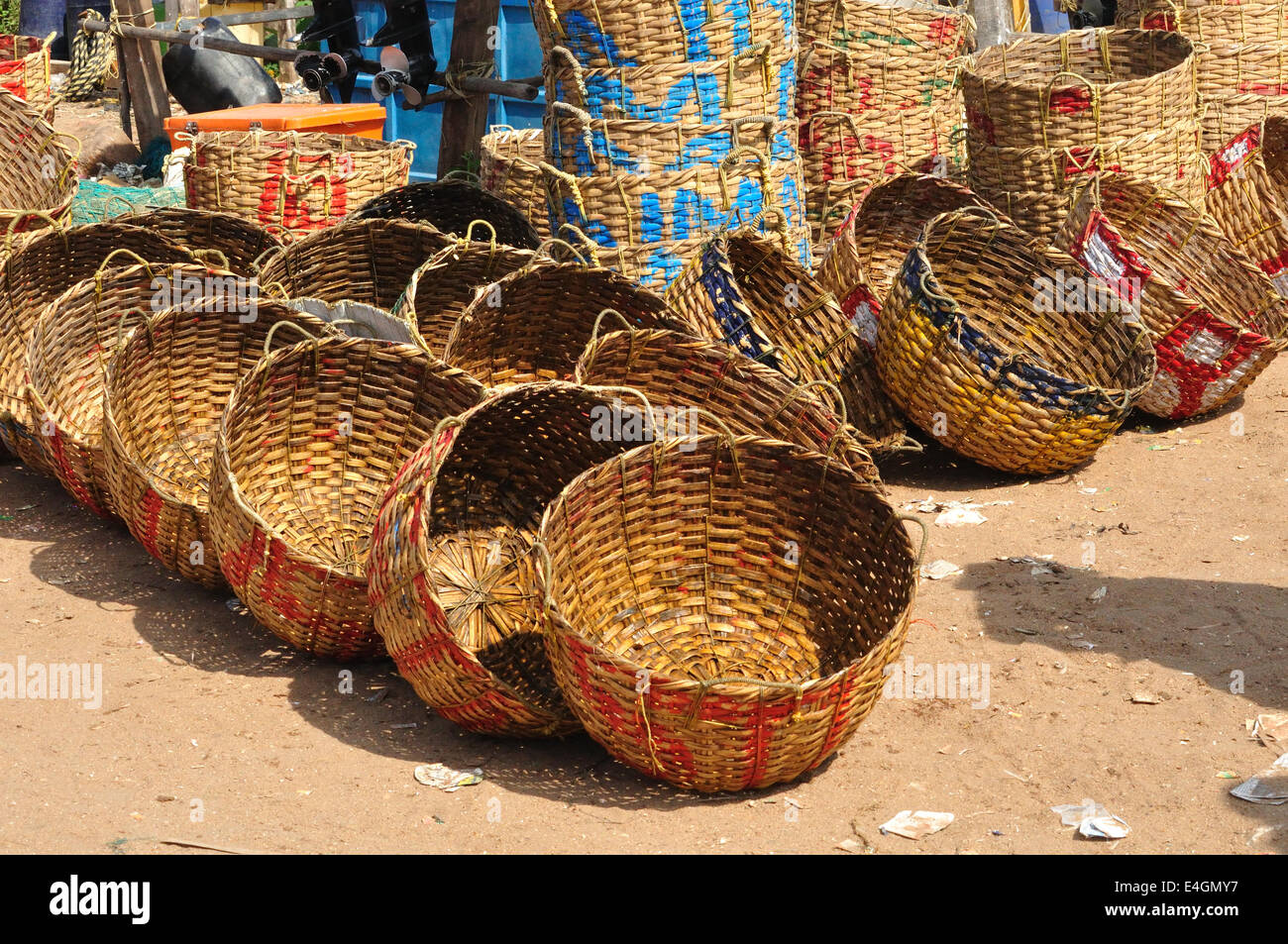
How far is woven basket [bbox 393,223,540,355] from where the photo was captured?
17.3ft

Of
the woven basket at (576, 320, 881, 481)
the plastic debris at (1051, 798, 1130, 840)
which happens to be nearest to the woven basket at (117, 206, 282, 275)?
the woven basket at (576, 320, 881, 481)

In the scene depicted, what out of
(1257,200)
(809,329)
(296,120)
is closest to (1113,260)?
(809,329)

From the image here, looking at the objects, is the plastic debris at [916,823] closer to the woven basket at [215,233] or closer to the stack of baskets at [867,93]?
the woven basket at [215,233]

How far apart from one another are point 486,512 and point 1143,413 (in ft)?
10.2

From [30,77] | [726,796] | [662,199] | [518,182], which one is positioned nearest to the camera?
[726,796]

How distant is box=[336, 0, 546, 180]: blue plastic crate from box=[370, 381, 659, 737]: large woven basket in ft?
17.2

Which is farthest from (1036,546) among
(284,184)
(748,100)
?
(284,184)

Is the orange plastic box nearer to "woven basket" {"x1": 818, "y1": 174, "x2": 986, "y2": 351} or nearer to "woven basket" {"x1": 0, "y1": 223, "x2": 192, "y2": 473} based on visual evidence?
"woven basket" {"x1": 0, "y1": 223, "x2": 192, "y2": 473}

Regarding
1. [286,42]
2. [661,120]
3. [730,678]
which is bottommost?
[730,678]

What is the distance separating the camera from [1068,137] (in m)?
5.90

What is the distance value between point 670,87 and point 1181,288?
2482 mm

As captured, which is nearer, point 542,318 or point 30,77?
point 542,318

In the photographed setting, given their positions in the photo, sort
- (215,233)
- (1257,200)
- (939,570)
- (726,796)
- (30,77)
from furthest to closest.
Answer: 1. (30,77)
2. (1257,200)
3. (215,233)
4. (939,570)
5. (726,796)

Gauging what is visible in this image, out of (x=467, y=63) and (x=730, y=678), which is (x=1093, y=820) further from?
(x=467, y=63)
